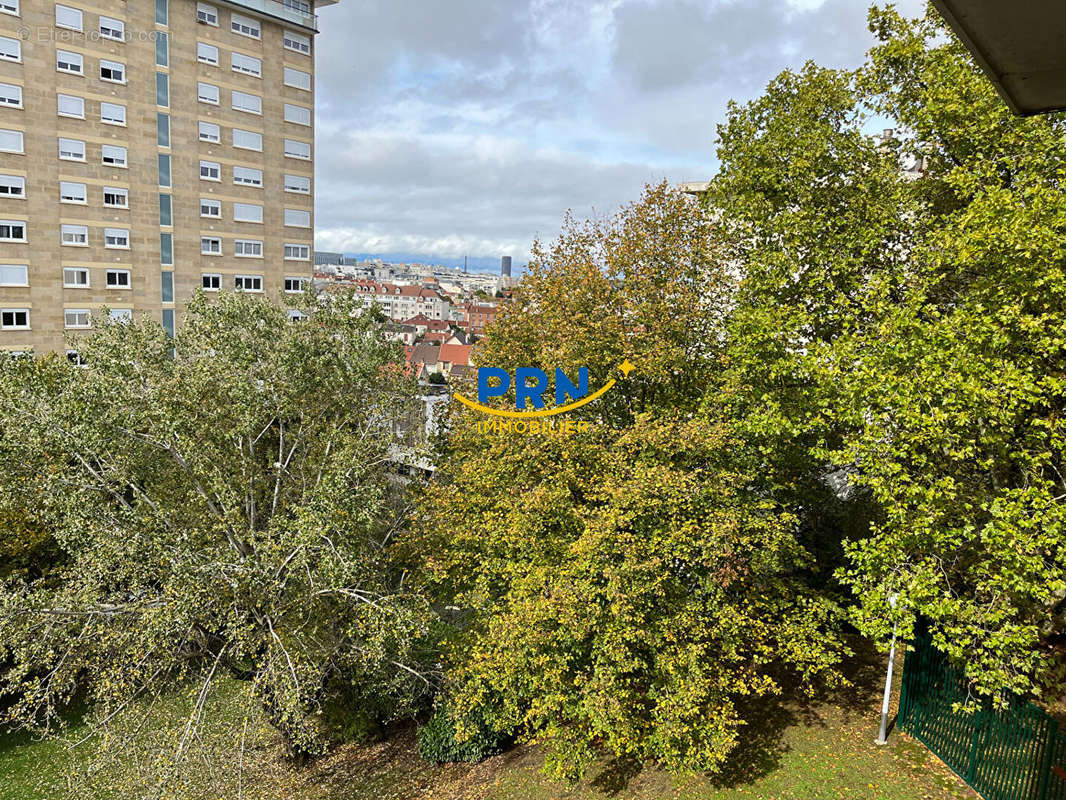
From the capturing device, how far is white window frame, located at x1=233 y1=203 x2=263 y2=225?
35219mm

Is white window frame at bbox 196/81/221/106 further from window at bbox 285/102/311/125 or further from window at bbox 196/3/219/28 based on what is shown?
window at bbox 285/102/311/125

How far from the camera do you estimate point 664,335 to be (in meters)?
14.8

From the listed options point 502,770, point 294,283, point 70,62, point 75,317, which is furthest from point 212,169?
point 502,770

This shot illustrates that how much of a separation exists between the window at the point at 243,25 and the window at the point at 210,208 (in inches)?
347

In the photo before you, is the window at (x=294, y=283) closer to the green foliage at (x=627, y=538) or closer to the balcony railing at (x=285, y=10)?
the balcony railing at (x=285, y=10)

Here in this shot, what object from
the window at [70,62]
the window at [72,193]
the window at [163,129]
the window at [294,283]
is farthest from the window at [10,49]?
the window at [294,283]

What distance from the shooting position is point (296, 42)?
36.4 meters

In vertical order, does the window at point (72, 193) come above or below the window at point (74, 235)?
above

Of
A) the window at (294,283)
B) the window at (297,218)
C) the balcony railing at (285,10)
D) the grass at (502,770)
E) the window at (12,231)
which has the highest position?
the balcony railing at (285,10)

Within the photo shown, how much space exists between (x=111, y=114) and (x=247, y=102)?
6.56m

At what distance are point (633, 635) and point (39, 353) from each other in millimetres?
30807

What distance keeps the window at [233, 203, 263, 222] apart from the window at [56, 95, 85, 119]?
7445mm

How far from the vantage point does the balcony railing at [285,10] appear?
112 feet

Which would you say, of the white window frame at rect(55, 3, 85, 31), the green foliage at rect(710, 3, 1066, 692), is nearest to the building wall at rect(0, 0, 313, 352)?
the white window frame at rect(55, 3, 85, 31)
